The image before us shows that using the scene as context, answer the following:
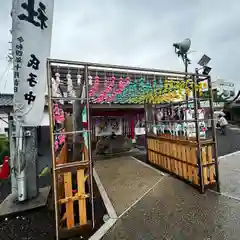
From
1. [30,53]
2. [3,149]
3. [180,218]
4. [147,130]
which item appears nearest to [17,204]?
[30,53]

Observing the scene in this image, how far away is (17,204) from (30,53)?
11.8 feet

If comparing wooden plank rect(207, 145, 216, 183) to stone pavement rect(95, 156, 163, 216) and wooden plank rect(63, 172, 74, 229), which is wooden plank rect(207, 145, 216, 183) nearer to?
stone pavement rect(95, 156, 163, 216)

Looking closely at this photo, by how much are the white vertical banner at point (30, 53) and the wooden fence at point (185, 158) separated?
394cm

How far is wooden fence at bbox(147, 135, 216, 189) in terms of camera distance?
14.2ft

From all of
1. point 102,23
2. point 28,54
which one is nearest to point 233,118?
point 102,23

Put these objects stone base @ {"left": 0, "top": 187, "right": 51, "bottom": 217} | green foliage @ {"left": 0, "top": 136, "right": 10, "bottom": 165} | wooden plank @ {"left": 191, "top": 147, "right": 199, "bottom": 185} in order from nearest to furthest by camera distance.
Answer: stone base @ {"left": 0, "top": 187, "right": 51, "bottom": 217}, wooden plank @ {"left": 191, "top": 147, "right": 199, "bottom": 185}, green foliage @ {"left": 0, "top": 136, "right": 10, "bottom": 165}

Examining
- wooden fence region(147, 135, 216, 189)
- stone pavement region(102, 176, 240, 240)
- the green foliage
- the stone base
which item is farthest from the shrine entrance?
the green foliage

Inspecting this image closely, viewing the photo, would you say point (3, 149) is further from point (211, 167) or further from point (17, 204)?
point (211, 167)

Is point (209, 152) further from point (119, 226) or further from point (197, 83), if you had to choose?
point (119, 226)

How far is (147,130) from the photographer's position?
7.44m

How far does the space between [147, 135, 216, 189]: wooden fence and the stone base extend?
3.94 m

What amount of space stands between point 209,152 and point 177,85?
2.00m

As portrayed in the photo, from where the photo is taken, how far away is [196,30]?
34.2 feet

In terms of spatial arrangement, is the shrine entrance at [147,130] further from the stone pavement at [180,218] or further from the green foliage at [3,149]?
the green foliage at [3,149]
